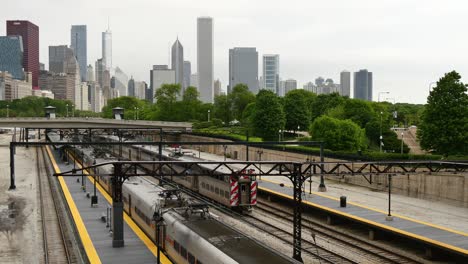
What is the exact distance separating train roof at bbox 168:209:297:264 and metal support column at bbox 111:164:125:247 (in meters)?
3.90

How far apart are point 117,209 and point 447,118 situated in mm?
39381

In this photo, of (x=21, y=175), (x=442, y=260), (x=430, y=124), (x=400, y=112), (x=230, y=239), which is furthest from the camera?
(x=400, y=112)

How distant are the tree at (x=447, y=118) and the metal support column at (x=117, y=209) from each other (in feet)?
124

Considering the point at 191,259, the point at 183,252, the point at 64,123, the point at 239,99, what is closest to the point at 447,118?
the point at 183,252

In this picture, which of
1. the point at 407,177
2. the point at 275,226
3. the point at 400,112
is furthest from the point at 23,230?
the point at 400,112

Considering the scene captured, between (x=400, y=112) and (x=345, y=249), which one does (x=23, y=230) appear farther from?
(x=400, y=112)

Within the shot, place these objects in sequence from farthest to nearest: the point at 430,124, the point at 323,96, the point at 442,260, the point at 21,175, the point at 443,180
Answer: the point at 323,96 → the point at 21,175 → the point at 430,124 → the point at 443,180 → the point at 442,260

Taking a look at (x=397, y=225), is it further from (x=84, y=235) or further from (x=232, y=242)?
(x=84, y=235)

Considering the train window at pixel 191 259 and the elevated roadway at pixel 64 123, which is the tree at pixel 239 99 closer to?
the elevated roadway at pixel 64 123

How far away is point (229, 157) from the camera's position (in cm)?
9075

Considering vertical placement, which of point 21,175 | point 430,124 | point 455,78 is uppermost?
point 455,78

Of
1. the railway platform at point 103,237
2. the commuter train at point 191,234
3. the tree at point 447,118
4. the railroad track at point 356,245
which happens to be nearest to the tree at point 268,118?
the tree at point 447,118

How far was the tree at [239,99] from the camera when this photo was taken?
5546 inches

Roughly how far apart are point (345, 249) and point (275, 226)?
7045 millimetres
